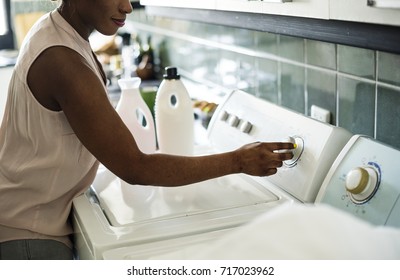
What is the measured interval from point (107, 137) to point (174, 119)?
417 millimetres

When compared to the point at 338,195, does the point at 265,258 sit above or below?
above

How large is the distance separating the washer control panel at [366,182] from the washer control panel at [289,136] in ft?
0.14

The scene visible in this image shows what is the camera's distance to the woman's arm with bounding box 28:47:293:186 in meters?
1.18

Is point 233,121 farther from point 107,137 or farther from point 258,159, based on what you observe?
point 107,137

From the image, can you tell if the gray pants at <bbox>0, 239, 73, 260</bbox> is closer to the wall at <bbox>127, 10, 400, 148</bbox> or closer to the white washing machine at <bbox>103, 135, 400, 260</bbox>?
the white washing machine at <bbox>103, 135, 400, 260</bbox>

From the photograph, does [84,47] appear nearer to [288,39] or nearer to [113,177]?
[113,177]

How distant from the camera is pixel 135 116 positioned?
1.63 meters

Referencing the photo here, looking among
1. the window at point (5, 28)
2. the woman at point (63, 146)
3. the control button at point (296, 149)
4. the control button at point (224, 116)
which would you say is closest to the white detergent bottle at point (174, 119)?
the control button at point (224, 116)

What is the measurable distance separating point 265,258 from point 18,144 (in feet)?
2.76

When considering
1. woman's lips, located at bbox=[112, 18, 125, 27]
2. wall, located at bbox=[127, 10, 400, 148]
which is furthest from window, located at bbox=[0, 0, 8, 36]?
woman's lips, located at bbox=[112, 18, 125, 27]

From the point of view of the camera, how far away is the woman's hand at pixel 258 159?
1242 millimetres

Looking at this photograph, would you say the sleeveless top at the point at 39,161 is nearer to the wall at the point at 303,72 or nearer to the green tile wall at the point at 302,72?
the green tile wall at the point at 302,72

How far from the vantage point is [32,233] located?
140 centimetres

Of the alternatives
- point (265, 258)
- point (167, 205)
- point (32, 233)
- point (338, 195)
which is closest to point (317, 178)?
point (338, 195)
